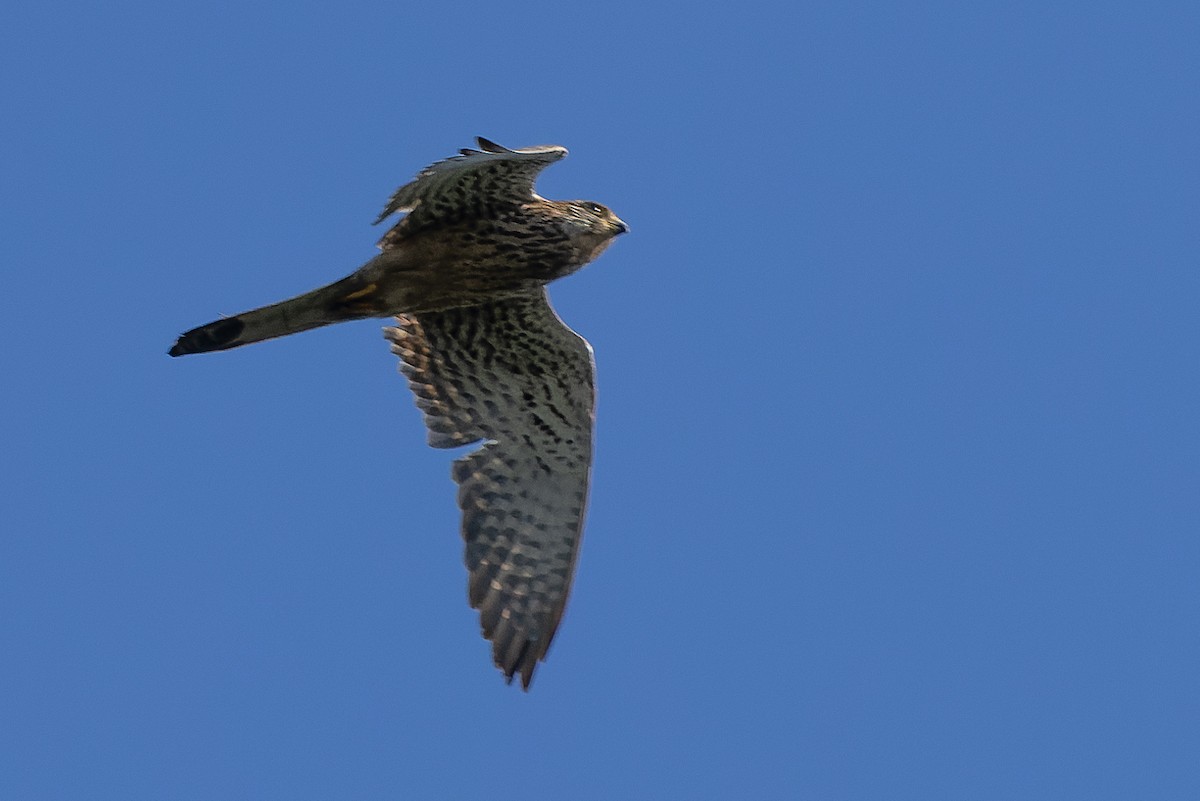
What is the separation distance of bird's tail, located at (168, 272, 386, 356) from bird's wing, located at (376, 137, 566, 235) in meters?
0.55

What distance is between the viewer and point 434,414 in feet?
40.1

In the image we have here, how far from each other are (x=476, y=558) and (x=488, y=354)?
1.43m

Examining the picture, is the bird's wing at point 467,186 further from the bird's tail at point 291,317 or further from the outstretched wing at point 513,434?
the outstretched wing at point 513,434

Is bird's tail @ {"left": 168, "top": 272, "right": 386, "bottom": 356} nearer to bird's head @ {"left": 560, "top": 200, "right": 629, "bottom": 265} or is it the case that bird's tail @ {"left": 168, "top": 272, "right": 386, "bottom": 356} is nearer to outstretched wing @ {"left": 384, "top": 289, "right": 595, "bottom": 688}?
outstretched wing @ {"left": 384, "top": 289, "right": 595, "bottom": 688}

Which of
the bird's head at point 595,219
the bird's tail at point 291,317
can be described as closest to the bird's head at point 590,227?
the bird's head at point 595,219

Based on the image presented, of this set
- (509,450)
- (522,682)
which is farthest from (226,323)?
(522,682)

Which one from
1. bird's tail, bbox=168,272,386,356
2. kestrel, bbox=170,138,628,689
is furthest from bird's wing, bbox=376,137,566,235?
bird's tail, bbox=168,272,386,356

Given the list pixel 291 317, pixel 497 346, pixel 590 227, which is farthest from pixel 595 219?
pixel 291 317

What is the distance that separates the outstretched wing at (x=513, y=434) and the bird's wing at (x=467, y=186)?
2.57 feet

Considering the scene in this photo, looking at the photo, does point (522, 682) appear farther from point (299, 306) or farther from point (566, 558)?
point (299, 306)

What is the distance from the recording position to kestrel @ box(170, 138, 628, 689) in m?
11.4

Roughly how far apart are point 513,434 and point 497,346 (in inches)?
25.8

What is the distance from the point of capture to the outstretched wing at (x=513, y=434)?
39.1 ft

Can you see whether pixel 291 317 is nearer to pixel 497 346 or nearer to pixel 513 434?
pixel 497 346
